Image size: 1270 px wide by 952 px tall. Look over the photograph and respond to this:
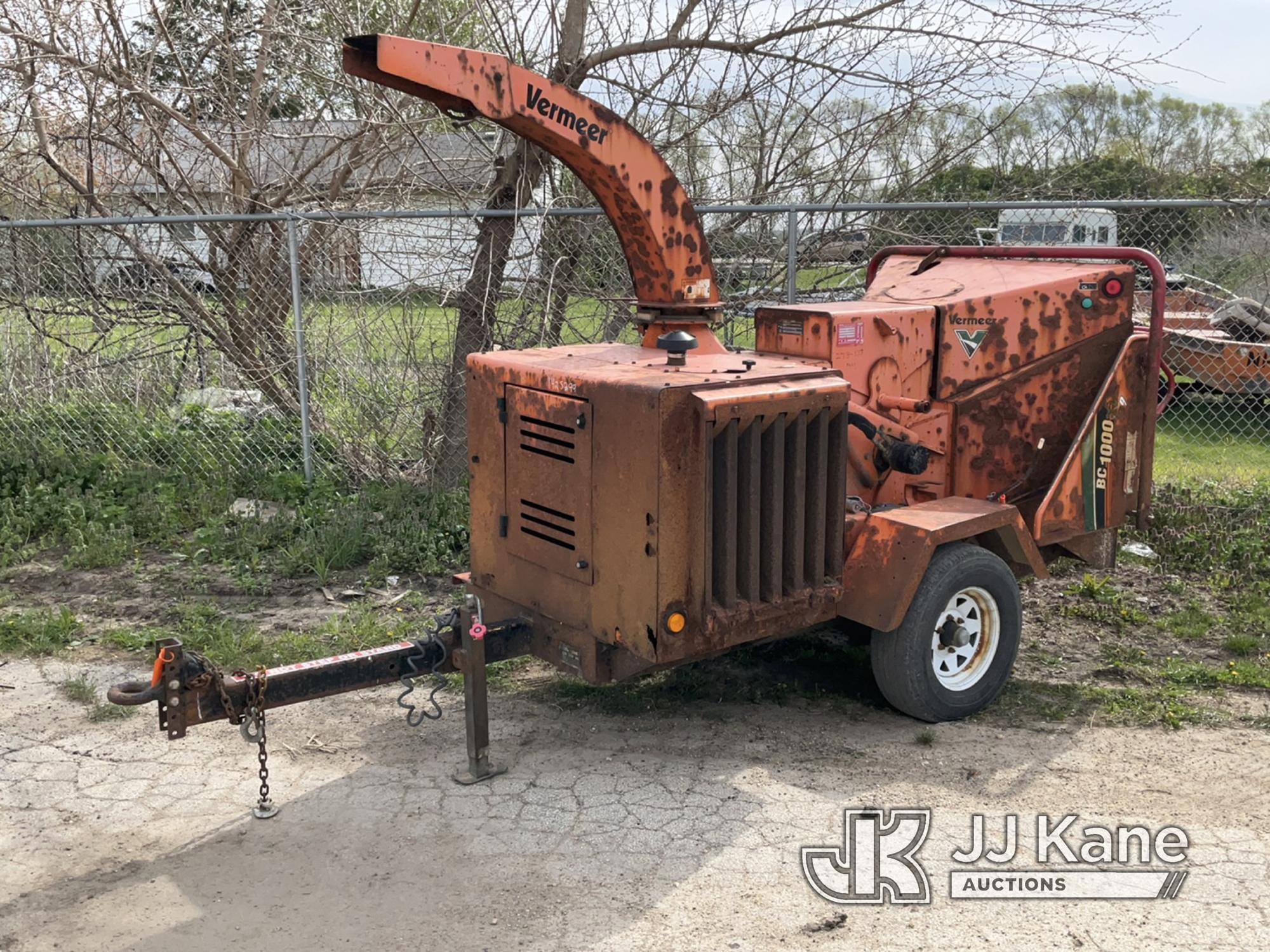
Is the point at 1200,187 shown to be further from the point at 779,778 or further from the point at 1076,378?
the point at 779,778

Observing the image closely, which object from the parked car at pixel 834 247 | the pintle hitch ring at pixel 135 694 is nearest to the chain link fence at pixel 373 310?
the parked car at pixel 834 247

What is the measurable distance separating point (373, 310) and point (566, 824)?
4.51 m

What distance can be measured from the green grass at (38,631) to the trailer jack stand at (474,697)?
8.57 feet

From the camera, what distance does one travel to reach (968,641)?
16.1 feet

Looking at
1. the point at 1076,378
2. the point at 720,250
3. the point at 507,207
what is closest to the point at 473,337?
the point at 507,207

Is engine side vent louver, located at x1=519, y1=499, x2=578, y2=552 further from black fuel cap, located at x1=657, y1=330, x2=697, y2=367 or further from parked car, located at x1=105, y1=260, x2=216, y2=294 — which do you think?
parked car, located at x1=105, y1=260, x2=216, y2=294

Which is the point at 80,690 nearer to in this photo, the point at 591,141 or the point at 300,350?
the point at 300,350

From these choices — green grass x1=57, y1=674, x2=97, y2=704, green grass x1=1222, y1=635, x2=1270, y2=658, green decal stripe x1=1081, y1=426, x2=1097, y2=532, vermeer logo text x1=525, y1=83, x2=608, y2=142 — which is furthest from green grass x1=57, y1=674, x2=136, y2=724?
Result: green grass x1=1222, y1=635, x2=1270, y2=658

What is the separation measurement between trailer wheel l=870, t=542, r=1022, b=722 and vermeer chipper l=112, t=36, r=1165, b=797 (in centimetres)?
1

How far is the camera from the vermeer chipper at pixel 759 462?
161 inches

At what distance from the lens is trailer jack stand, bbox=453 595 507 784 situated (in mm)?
4305

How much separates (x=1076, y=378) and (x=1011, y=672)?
138cm

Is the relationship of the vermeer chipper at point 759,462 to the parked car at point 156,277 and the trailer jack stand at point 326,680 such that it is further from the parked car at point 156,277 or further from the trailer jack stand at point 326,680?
the parked car at point 156,277

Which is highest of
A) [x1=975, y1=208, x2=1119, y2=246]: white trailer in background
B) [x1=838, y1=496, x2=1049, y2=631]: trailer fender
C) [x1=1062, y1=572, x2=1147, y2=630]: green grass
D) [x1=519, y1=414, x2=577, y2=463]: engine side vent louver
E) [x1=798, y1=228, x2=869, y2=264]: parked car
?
[x1=975, y1=208, x2=1119, y2=246]: white trailer in background
